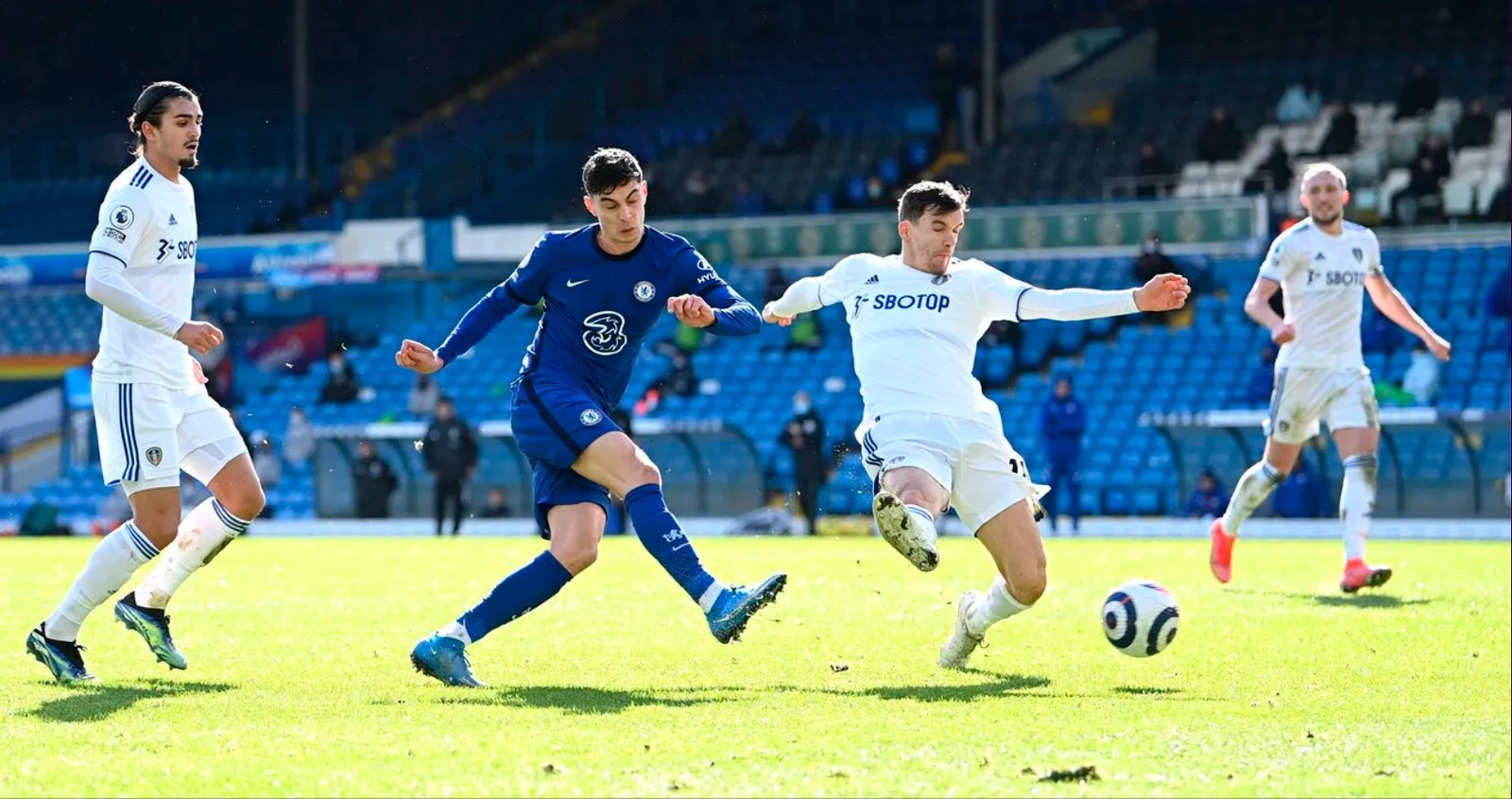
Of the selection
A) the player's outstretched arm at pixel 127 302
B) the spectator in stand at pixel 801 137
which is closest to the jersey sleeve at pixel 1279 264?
the player's outstretched arm at pixel 127 302

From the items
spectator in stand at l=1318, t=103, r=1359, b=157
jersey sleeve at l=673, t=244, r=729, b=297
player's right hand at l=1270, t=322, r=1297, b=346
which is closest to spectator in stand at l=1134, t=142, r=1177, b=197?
spectator in stand at l=1318, t=103, r=1359, b=157

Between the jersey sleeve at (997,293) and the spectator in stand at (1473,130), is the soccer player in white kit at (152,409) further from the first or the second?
the spectator in stand at (1473,130)

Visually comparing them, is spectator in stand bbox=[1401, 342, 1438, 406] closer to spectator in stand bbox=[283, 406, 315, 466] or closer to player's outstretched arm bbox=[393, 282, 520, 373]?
spectator in stand bbox=[283, 406, 315, 466]

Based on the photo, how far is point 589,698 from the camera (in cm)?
759

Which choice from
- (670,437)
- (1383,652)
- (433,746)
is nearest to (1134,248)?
(670,437)

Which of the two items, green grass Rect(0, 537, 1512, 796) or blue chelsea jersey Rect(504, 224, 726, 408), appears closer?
green grass Rect(0, 537, 1512, 796)

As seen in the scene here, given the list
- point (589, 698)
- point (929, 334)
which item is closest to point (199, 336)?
point (589, 698)

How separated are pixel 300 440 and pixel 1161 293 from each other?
24142mm

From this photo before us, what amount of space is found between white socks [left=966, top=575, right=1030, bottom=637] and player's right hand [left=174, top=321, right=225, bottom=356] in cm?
313

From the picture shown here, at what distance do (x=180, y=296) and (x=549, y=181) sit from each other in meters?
28.8

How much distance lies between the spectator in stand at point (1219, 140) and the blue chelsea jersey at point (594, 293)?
2403 cm

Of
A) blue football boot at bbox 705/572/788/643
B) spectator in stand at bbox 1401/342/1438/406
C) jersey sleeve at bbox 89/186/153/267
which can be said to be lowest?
blue football boot at bbox 705/572/788/643

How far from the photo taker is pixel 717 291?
8.27 m

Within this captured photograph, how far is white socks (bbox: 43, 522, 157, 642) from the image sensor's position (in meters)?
8.40
